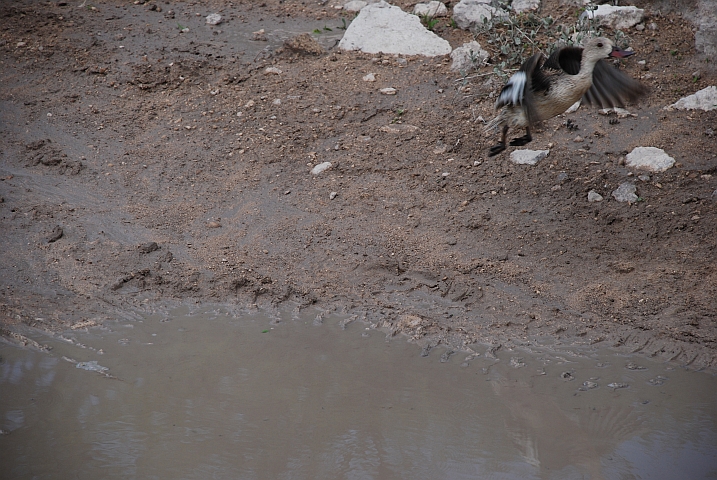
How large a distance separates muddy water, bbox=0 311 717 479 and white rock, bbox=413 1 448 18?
4.49 m

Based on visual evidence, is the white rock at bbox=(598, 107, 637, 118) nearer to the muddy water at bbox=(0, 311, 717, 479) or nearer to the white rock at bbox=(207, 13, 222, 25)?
the muddy water at bbox=(0, 311, 717, 479)

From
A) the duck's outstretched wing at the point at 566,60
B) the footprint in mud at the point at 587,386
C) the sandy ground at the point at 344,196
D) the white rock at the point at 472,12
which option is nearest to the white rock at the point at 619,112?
the sandy ground at the point at 344,196

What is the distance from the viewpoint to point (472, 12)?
6.76 meters

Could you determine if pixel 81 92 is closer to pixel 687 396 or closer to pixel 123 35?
pixel 123 35

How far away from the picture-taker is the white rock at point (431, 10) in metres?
7.06

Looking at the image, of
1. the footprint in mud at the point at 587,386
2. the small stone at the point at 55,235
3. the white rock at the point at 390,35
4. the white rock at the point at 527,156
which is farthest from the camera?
the white rock at the point at 390,35

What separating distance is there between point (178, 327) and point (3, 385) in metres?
1.02

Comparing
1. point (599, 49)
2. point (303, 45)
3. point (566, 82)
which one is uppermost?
point (599, 49)

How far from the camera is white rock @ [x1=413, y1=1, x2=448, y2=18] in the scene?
7059 millimetres

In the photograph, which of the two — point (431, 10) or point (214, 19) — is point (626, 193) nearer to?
point (431, 10)

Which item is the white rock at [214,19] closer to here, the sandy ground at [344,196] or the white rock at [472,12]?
the sandy ground at [344,196]

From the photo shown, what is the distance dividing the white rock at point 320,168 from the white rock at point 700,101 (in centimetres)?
305

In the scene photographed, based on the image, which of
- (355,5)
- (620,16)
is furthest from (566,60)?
(355,5)

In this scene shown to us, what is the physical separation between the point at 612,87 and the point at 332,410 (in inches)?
114
